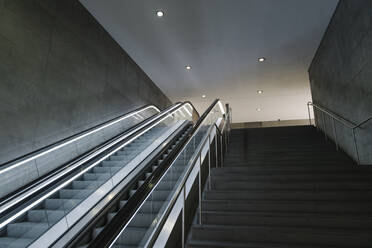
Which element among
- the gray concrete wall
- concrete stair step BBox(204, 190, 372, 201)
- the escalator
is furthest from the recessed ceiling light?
concrete stair step BBox(204, 190, 372, 201)

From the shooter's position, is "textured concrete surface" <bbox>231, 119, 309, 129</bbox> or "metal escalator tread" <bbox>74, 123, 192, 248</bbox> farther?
"textured concrete surface" <bbox>231, 119, 309, 129</bbox>

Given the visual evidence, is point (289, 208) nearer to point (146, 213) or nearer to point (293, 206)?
point (293, 206)

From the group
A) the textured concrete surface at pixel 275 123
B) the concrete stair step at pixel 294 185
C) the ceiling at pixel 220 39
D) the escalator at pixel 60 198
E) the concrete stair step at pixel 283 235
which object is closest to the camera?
the concrete stair step at pixel 283 235

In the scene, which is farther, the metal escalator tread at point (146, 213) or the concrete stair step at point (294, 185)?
the concrete stair step at point (294, 185)

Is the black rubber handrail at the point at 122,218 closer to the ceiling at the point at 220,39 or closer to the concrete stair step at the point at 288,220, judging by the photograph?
the concrete stair step at the point at 288,220

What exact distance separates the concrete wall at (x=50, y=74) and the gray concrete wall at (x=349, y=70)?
5.61 metres

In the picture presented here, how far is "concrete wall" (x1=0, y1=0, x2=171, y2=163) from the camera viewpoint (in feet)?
12.4

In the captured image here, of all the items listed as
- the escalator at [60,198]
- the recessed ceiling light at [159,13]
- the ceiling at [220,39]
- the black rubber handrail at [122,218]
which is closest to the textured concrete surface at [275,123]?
the ceiling at [220,39]

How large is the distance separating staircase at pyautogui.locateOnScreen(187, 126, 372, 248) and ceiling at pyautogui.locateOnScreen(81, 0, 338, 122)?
Result: 11.6 feet

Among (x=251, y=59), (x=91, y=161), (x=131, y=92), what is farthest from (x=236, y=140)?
(x=91, y=161)

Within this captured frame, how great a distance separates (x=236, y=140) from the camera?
7.05 meters

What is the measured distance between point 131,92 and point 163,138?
2.24 meters

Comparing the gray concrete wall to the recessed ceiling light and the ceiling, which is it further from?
the recessed ceiling light

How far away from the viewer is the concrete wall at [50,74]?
379 cm
